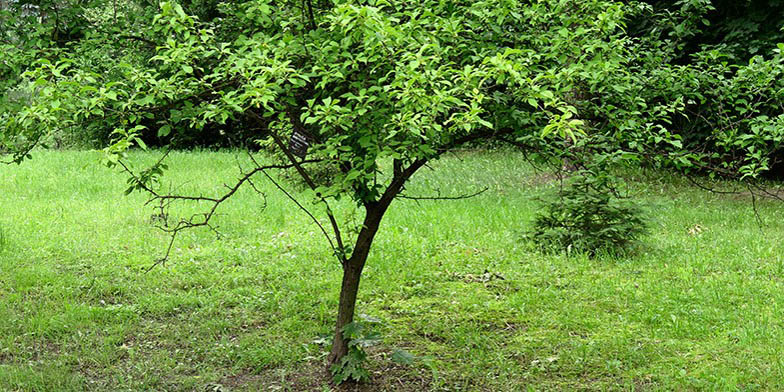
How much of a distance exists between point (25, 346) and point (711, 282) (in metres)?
5.38

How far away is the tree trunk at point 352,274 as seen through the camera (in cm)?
441

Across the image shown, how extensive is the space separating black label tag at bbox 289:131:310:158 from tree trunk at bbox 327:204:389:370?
53cm

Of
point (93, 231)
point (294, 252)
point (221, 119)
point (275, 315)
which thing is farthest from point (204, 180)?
point (221, 119)

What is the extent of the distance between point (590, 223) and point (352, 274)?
3635 mm

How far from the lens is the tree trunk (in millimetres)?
4406

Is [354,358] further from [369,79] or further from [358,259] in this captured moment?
[369,79]

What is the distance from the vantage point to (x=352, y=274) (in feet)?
14.9

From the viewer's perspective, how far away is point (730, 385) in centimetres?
430

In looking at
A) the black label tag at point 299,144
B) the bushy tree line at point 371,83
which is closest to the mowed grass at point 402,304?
the bushy tree line at point 371,83

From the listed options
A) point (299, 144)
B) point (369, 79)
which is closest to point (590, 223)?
point (299, 144)

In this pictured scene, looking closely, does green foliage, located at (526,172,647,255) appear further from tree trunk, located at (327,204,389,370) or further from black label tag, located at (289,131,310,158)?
black label tag, located at (289,131,310,158)

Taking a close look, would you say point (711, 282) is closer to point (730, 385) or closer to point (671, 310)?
point (671, 310)

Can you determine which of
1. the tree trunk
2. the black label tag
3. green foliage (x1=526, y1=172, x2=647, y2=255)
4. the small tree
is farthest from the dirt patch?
green foliage (x1=526, y1=172, x2=647, y2=255)

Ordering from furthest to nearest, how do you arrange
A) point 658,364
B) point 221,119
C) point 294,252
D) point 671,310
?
point 294,252 < point 671,310 < point 658,364 < point 221,119
